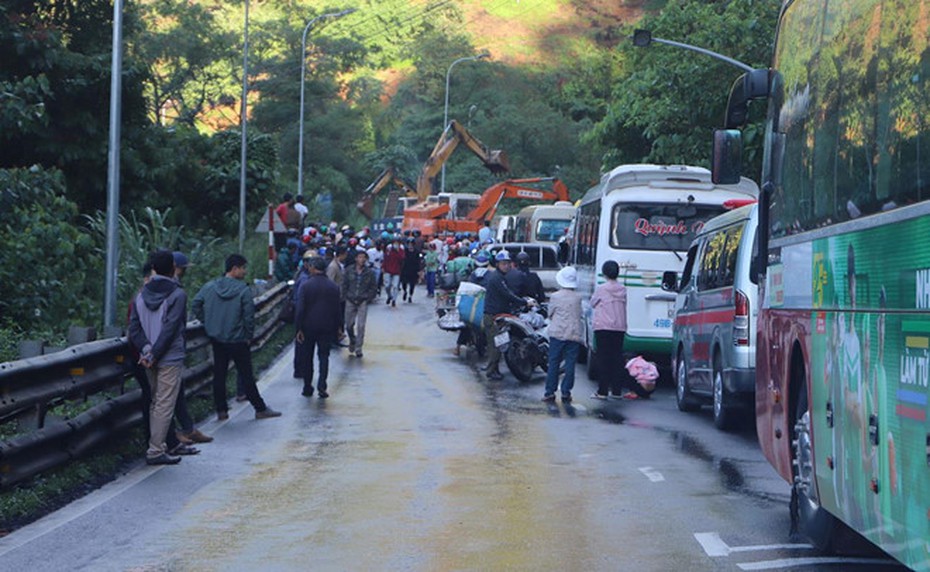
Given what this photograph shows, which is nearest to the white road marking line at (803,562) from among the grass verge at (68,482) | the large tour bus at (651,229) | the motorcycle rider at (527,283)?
the grass verge at (68,482)

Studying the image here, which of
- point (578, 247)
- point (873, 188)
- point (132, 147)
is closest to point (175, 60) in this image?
point (132, 147)

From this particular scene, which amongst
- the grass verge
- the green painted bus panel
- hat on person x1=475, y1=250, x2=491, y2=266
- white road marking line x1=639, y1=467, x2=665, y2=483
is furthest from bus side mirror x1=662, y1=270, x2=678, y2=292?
the green painted bus panel

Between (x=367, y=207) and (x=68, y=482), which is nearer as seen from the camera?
(x=68, y=482)

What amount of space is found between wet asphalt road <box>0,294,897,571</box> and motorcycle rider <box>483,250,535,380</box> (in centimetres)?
466

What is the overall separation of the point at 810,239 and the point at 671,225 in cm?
1438

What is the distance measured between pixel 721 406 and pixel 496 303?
294 inches

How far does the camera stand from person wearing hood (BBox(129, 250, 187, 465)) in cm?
1322

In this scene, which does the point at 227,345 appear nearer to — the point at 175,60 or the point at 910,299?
the point at 910,299

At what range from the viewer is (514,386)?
22234mm

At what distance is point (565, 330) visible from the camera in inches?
775

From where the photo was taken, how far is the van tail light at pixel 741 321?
16.0 metres

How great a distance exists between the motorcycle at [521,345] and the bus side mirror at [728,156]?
12356mm

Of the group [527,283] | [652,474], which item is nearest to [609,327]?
[527,283]

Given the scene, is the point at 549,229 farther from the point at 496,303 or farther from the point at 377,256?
the point at 496,303
